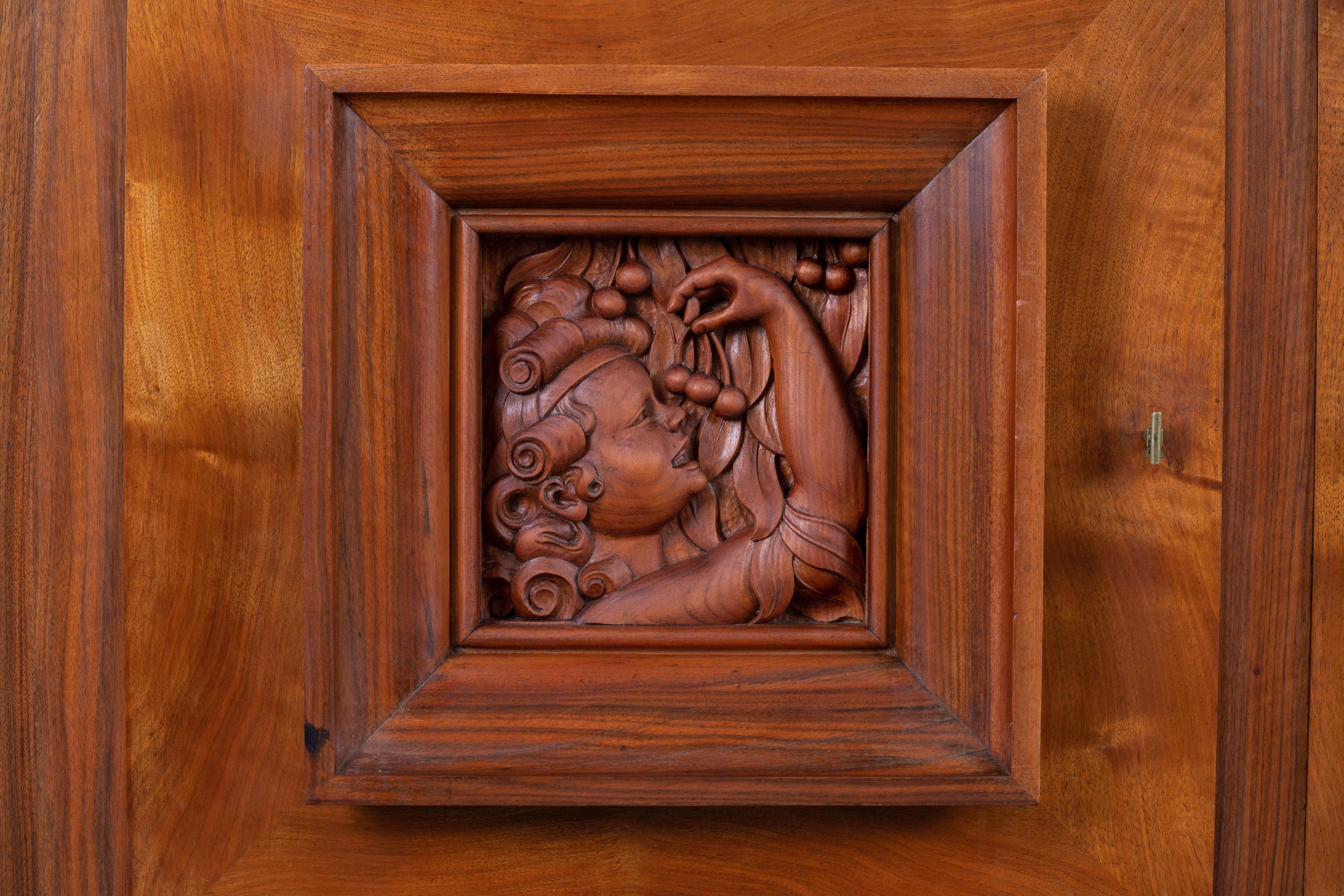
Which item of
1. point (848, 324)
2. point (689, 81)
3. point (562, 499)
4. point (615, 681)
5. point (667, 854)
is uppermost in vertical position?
point (689, 81)

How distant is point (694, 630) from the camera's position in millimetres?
497

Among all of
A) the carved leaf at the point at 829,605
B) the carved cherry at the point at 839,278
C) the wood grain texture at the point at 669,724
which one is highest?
the carved cherry at the point at 839,278

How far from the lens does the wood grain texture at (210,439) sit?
1.64 ft

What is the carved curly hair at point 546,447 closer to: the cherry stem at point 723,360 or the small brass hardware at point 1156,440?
the cherry stem at point 723,360

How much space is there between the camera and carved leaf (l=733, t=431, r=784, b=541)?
19.6 inches

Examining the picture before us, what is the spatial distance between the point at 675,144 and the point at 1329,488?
1.47ft

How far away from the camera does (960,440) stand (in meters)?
0.47

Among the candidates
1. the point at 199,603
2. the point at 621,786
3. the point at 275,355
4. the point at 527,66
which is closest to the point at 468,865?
the point at 621,786

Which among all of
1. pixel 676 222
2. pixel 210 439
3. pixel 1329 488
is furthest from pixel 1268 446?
pixel 210 439

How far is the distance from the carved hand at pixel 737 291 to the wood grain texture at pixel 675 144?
39 millimetres

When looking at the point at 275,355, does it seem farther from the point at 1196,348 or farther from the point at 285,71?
the point at 1196,348

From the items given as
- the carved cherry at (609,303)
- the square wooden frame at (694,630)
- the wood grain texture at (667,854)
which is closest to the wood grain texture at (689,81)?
the square wooden frame at (694,630)

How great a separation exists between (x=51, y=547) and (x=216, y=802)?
186 millimetres

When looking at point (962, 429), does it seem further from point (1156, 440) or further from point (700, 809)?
point (700, 809)
